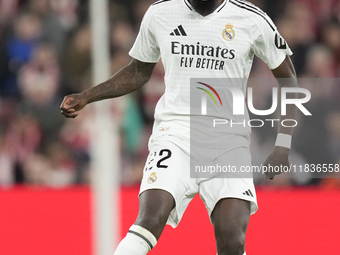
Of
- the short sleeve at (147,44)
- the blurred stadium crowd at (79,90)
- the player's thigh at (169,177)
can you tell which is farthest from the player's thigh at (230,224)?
the blurred stadium crowd at (79,90)

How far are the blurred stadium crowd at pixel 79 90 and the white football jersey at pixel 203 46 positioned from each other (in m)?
3.22

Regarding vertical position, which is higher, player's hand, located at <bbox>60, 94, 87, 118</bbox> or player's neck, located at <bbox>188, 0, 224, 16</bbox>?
player's neck, located at <bbox>188, 0, 224, 16</bbox>

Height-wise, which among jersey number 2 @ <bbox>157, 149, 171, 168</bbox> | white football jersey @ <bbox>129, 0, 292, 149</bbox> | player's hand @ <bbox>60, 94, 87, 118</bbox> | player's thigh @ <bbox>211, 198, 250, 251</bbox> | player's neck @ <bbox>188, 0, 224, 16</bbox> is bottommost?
player's thigh @ <bbox>211, 198, 250, 251</bbox>

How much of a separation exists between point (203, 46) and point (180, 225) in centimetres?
222

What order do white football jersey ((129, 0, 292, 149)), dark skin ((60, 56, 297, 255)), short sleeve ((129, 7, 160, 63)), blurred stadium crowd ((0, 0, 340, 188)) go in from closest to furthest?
dark skin ((60, 56, 297, 255)) → white football jersey ((129, 0, 292, 149)) → short sleeve ((129, 7, 160, 63)) → blurred stadium crowd ((0, 0, 340, 188))

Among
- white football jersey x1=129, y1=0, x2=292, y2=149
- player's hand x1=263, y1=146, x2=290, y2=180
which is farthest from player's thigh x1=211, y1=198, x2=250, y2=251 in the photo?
white football jersey x1=129, y1=0, x2=292, y2=149

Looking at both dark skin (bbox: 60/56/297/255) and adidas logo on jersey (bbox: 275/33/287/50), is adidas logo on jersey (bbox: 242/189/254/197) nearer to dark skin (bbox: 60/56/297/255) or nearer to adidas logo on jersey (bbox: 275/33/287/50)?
dark skin (bbox: 60/56/297/255)

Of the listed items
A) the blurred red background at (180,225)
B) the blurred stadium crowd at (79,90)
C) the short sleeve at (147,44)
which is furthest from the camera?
the blurred stadium crowd at (79,90)

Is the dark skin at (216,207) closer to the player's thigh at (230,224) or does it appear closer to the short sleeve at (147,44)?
the player's thigh at (230,224)

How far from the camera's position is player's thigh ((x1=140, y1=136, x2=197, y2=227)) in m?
3.19

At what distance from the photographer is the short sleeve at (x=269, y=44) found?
345 cm

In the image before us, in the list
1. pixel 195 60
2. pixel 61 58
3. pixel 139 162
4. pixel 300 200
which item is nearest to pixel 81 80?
pixel 61 58

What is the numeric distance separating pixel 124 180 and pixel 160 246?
2521 millimetres

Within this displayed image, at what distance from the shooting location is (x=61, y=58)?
25.0 ft
